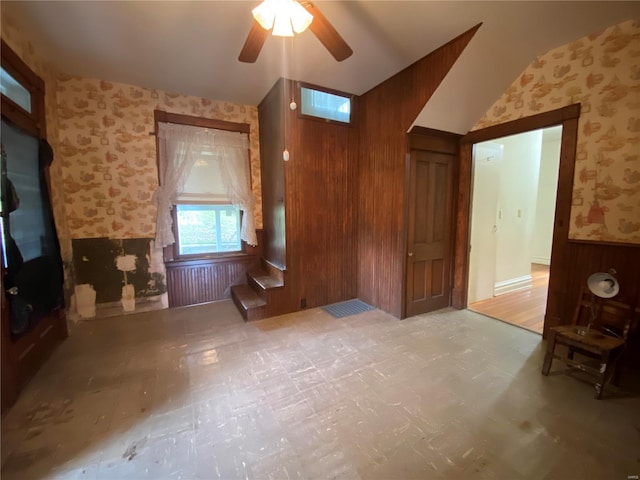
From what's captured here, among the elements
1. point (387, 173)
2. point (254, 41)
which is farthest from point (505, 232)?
point (254, 41)

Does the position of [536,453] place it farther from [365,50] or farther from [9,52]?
[9,52]

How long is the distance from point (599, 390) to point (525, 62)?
2966mm

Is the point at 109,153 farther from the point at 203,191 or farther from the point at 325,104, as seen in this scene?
the point at 325,104

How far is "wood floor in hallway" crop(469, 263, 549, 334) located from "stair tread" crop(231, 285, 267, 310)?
2.83m

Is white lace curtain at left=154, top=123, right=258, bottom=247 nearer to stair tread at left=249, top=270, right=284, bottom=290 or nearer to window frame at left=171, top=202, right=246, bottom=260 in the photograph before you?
window frame at left=171, top=202, right=246, bottom=260

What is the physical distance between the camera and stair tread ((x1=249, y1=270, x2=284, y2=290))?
3.34 metres

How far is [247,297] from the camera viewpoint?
354 centimetres

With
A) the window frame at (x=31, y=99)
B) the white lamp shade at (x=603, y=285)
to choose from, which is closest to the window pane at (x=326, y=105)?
the window frame at (x=31, y=99)

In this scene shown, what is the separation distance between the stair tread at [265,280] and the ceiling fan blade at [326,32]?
2.49 m

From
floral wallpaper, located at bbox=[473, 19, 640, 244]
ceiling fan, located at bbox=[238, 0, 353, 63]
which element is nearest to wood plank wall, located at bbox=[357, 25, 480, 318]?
floral wallpaper, located at bbox=[473, 19, 640, 244]

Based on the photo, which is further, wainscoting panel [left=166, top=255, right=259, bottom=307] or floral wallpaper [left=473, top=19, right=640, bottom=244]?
wainscoting panel [left=166, top=255, right=259, bottom=307]

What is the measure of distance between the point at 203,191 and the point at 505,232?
15.2 feet

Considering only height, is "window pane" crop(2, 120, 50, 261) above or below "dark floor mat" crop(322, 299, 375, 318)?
above

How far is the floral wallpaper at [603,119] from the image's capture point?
2.13 m
